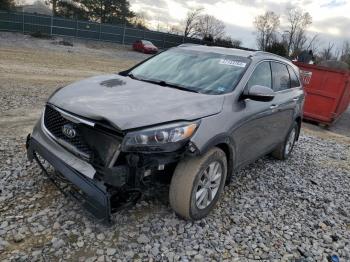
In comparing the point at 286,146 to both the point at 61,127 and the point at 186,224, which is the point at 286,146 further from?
the point at 61,127

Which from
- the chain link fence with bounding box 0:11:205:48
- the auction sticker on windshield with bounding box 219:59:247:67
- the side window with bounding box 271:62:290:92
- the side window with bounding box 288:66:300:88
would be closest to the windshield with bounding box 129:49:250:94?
the auction sticker on windshield with bounding box 219:59:247:67

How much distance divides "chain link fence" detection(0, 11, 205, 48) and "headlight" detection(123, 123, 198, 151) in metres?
34.0

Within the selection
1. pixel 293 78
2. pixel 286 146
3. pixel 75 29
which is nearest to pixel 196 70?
pixel 293 78

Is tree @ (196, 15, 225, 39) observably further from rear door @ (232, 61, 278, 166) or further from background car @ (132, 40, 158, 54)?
rear door @ (232, 61, 278, 166)

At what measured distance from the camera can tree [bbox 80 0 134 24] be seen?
47906 mm

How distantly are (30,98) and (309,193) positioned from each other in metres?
6.76

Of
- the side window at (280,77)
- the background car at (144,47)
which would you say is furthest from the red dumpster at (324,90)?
the background car at (144,47)

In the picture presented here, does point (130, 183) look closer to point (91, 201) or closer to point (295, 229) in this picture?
point (91, 201)

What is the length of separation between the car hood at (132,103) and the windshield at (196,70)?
0.28 meters

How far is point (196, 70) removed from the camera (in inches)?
184

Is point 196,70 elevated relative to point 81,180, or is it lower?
elevated

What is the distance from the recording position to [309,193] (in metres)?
5.34

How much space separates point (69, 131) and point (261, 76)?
8.86ft

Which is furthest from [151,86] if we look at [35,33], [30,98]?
[35,33]
